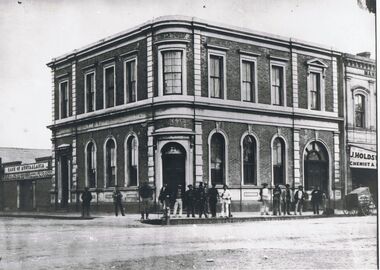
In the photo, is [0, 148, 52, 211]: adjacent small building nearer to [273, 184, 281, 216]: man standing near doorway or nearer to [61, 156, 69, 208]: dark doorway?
[61, 156, 69, 208]: dark doorway

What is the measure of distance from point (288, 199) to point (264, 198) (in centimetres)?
96

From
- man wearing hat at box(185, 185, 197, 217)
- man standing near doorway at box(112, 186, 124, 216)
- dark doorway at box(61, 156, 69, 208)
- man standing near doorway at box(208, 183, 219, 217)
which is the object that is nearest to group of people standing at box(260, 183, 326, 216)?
man standing near doorway at box(208, 183, 219, 217)

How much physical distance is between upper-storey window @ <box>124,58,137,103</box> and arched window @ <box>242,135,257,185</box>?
13.9ft

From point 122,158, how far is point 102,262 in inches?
398

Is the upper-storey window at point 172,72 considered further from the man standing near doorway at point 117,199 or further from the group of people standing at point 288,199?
the group of people standing at point 288,199

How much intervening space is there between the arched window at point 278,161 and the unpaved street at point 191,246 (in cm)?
147

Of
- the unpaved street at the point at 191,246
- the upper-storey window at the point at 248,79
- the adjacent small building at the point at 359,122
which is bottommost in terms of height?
the unpaved street at the point at 191,246

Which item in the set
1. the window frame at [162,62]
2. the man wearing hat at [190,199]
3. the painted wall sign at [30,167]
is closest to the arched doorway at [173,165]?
the man wearing hat at [190,199]

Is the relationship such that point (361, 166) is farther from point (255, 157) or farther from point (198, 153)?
point (198, 153)

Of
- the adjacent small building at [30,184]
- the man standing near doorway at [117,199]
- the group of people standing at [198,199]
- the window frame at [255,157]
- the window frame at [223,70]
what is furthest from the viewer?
the adjacent small building at [30,184]

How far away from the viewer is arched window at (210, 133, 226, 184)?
21.8m

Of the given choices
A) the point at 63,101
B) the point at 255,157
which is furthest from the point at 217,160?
the point at 63,101

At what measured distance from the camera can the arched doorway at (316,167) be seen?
64.3 feet

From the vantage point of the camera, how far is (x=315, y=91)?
63.8 ft
